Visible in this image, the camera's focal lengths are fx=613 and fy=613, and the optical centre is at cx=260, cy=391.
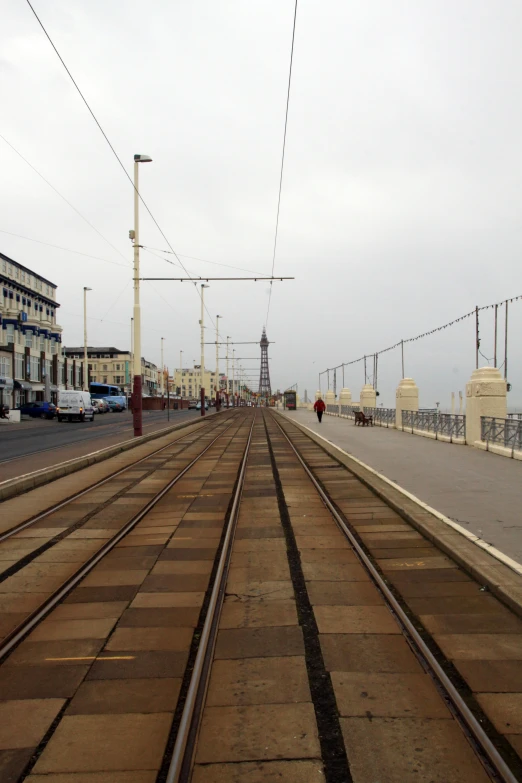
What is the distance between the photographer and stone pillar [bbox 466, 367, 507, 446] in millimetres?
18312

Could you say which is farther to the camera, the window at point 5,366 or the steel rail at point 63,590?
the window at point 5,366

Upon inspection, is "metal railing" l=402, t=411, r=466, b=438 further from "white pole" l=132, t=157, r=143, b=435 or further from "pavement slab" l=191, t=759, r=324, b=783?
"pavement slab" l=191, t=759, r=324, b=783

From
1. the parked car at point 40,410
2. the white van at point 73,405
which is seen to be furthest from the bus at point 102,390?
the white van at point 73,405

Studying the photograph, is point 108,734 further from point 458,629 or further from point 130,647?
point 458,629

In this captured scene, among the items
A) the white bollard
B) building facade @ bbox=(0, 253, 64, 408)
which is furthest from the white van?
the white bollard

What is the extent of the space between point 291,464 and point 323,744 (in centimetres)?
1273

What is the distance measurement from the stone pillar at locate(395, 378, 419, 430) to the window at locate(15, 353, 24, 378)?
4689cm

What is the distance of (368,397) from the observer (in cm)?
4344

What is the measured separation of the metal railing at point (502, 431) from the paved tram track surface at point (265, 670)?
911 centimetres

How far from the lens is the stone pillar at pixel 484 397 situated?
18312mm

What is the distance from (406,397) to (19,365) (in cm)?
4850

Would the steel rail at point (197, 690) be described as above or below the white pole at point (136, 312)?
below

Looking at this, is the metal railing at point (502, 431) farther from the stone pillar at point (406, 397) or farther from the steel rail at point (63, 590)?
the stone pillar at point (406, 397)

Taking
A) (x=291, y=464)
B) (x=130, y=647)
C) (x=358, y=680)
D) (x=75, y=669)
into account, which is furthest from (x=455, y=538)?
(x=291, y=464)
